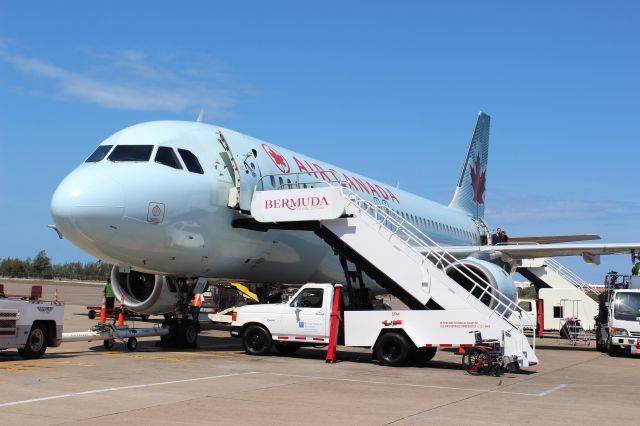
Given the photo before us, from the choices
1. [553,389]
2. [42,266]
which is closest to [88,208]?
[553,389]

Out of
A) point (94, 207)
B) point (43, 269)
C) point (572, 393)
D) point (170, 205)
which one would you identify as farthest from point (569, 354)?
point (43, 269)

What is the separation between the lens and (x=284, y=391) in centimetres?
909

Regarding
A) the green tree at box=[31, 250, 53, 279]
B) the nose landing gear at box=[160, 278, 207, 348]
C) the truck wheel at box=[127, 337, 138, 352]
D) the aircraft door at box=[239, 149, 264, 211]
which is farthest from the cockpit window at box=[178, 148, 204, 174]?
the green tree at box=[31, 250, 53, 279]

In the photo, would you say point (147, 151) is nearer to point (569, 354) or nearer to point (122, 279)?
point (122, 279)

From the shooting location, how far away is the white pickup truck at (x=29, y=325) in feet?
37.3

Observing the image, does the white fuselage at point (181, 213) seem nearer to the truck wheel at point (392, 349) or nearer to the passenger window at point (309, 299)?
the passenger window at point (309, 299)

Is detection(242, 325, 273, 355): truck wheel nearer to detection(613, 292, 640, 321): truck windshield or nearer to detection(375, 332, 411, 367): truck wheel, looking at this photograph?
detection(375, 332, 411, 367): truck wheel

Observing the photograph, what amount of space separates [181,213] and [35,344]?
3245 millimetres

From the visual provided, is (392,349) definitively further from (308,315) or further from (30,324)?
(30,324)

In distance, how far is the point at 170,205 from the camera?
1266cm

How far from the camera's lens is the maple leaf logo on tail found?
52.0ft

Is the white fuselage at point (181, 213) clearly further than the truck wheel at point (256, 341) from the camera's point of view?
No

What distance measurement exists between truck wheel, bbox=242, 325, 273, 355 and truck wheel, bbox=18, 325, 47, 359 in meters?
3.65

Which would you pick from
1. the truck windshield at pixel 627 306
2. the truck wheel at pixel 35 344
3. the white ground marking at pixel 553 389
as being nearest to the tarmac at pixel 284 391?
the white ground marking at pixel 553 389
